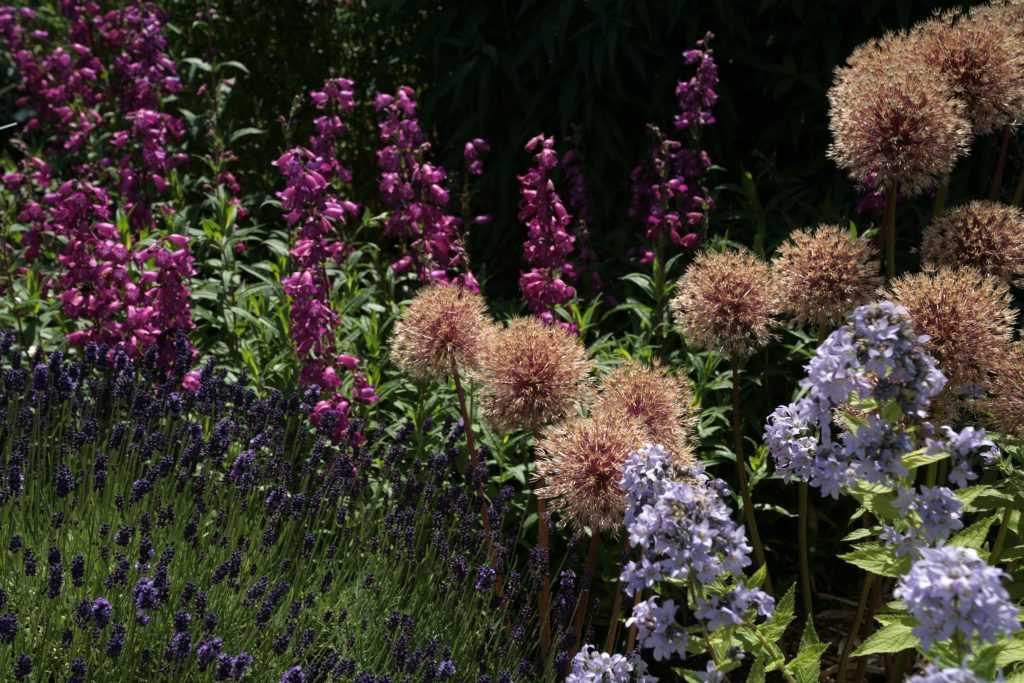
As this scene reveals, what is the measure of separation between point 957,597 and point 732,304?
1.67 m

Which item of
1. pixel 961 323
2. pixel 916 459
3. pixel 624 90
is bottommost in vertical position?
pixel 916 459

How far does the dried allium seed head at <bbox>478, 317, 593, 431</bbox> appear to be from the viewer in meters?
3.50

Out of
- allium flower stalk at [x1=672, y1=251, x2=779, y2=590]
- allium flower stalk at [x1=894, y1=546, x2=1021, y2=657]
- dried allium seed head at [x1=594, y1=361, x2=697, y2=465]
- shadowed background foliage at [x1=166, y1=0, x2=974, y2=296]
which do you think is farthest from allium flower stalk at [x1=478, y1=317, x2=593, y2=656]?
shadowed background foliage at [x1=166, y1=0, x2=974, y2=296]

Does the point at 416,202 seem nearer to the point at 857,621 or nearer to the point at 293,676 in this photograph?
the point at 857,621

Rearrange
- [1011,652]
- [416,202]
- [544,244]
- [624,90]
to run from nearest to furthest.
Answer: [1011,652] < [544,244] < [416,202] < [624,90]

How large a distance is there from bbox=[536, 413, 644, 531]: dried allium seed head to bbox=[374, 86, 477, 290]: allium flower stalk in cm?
168

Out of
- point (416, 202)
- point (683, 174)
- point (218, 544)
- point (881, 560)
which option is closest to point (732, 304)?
point (881, 560)

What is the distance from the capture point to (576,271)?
18.0 feet

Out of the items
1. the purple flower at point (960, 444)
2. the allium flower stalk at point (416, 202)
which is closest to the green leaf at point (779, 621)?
the purple flower at point (960, 444)

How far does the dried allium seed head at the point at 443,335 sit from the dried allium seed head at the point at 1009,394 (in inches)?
58.9

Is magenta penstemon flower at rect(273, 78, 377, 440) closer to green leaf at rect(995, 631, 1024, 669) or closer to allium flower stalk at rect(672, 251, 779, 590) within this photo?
allium flower stalk at rect(672, 251, 779, 590)

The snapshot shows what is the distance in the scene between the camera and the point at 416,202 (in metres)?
5.18

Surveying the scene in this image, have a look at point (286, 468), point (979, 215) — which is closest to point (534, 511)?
point (286, 468)

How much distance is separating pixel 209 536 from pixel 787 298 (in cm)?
207
